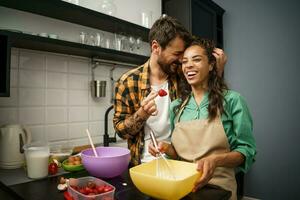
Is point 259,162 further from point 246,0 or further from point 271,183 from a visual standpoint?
point 246,0

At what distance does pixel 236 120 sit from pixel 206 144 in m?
0.17

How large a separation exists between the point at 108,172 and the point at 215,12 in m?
2.33

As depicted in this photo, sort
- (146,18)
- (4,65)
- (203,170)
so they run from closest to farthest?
(203,170) → (4,65) → (146,18)

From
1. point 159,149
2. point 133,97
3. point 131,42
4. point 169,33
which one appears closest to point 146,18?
point 131,42

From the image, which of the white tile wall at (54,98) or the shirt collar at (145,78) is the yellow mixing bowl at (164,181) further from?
the white tile wall at (54,98)

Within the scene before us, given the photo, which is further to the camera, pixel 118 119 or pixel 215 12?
pixel 215 12

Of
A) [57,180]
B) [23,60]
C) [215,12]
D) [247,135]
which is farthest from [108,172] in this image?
[215,12]

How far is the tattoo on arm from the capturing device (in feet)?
4.03

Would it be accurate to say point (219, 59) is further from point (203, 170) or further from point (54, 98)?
point (54, 98)

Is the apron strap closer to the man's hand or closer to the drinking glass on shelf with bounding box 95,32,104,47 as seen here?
the man's hand

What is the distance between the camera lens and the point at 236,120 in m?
1.05

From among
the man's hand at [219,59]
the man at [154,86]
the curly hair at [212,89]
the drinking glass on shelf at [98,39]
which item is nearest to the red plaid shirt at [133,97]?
the man at [154,86]

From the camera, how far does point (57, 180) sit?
108 centimetres

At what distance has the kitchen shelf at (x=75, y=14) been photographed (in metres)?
1.35
